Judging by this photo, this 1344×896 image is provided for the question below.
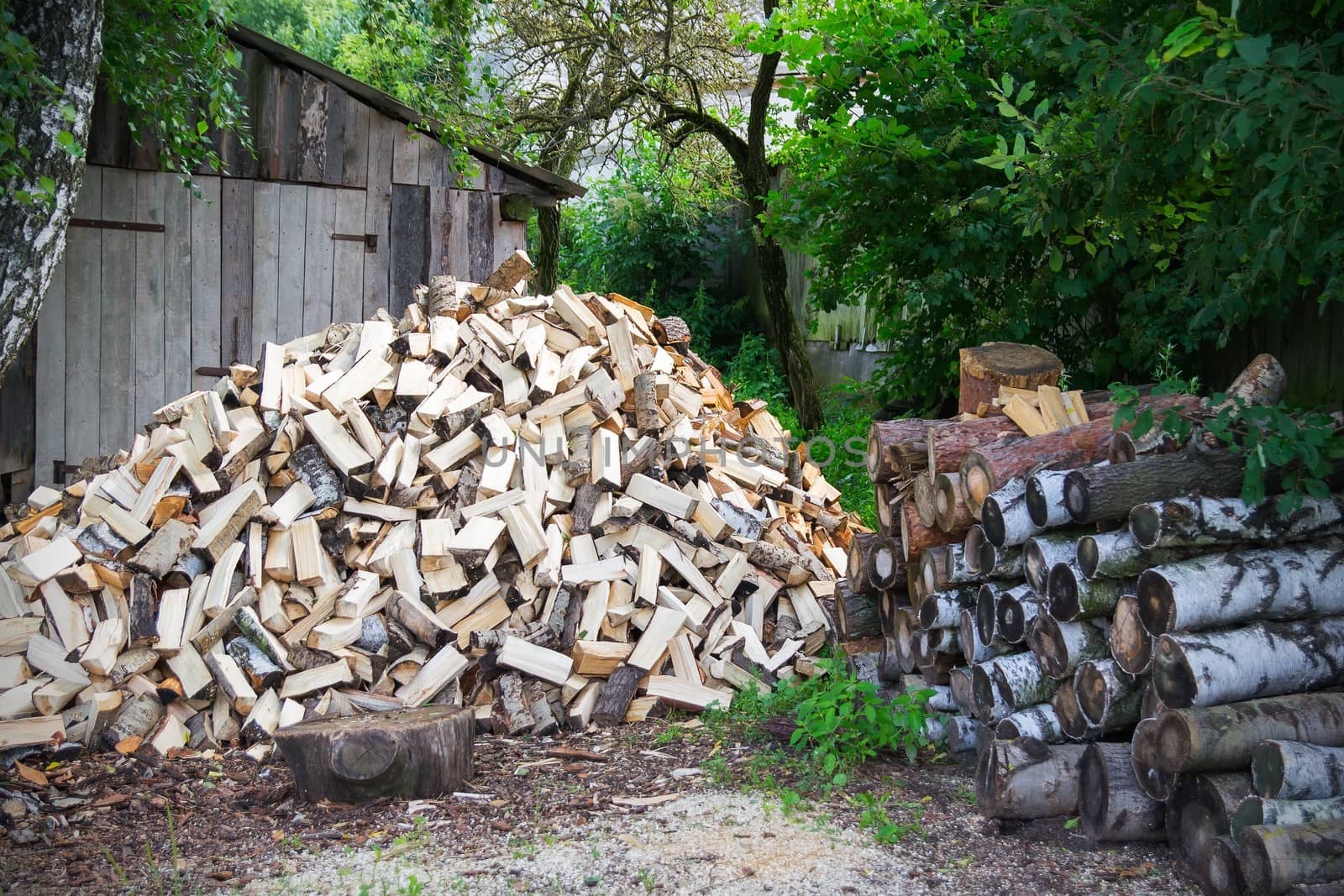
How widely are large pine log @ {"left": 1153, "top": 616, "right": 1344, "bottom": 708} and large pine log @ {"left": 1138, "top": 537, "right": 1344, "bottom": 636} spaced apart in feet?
0.15

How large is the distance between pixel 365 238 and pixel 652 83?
4.71 m

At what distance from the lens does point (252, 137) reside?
7055mm

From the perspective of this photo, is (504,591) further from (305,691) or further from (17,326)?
(17,326)

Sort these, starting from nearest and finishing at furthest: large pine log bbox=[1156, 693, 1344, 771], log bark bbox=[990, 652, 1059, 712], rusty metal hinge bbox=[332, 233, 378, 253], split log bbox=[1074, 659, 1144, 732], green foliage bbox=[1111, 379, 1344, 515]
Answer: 1. large pine log bbox=[1156, 693, 1344, 771]
2. green foliage bbox=[1111, 379, 1344, 515]
3. split log bbox=[1074, 659, 1144, 732]
4. log bark bbox=[990, 652, 1059, 712]
5. rusty metal hinge bbox=[332, 233, 378, 253]

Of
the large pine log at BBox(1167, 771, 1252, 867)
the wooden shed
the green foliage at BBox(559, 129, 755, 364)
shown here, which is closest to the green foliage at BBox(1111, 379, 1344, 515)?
the large pine log at BBox(1167, 771, 1252, 867)

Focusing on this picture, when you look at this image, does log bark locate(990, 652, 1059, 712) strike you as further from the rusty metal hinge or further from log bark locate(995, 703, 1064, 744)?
the rusty metal hinge

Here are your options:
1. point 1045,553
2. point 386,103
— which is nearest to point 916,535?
point 1045,553

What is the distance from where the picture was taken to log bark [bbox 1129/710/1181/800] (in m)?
3.37

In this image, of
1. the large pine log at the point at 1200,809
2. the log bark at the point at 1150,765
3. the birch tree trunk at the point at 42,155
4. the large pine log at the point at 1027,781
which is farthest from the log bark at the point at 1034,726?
the birch tree trunk at the point at 42,155

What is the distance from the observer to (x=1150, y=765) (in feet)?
11.1

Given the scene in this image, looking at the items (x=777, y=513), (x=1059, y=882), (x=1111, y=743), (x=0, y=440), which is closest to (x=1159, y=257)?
(x=777, y=513)

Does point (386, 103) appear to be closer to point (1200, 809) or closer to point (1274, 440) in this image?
point (1274, 440)

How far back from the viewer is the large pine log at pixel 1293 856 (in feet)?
9.71

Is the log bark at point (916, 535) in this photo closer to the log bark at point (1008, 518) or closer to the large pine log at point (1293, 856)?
the log bark at point (1008, 518)
